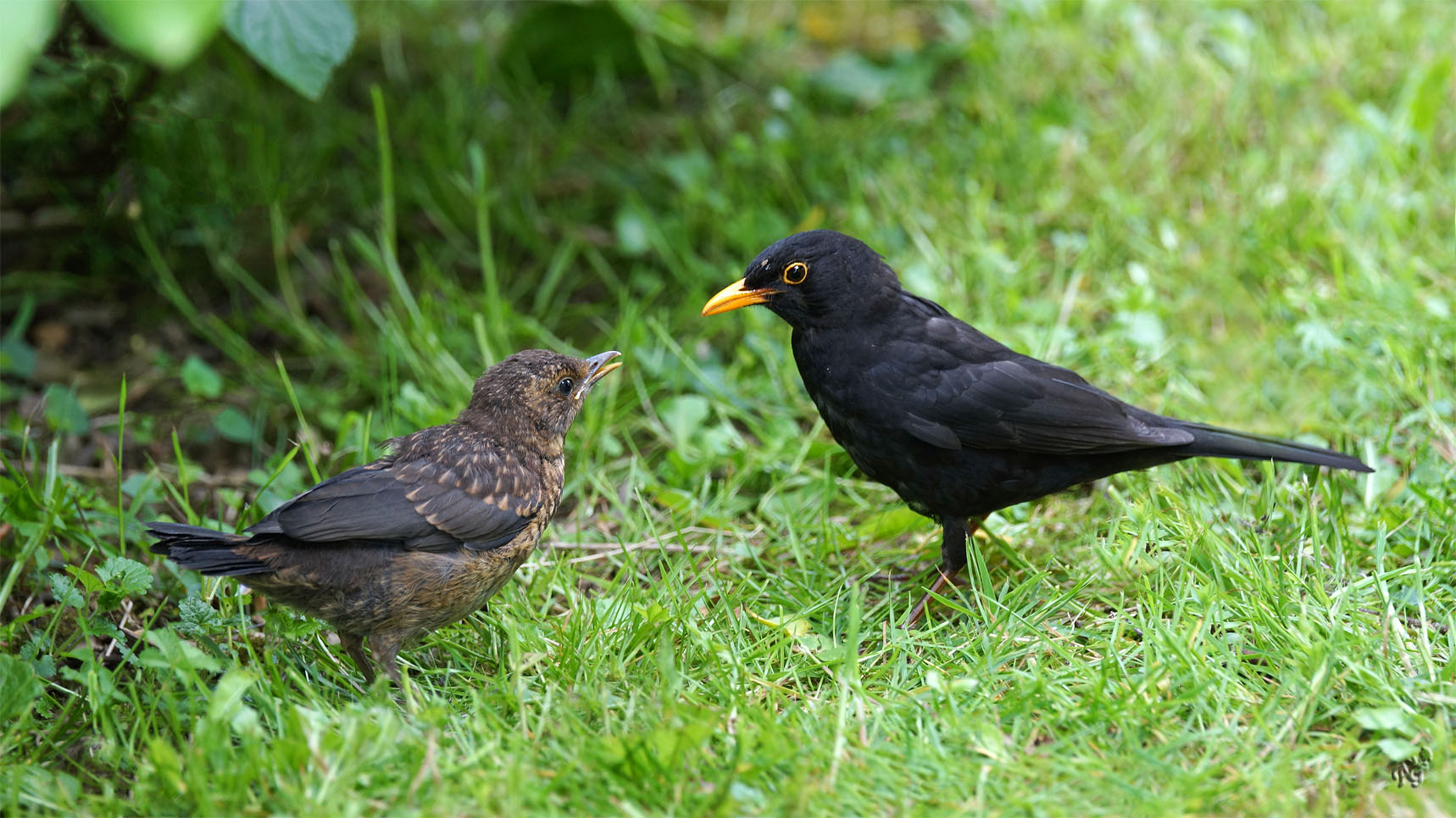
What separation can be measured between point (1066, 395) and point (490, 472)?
5.92 ft

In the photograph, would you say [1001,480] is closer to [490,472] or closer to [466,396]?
[490,472]

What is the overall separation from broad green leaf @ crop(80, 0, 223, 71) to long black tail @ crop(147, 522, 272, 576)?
67.4 inches

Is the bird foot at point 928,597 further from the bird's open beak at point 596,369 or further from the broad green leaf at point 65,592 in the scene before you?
the broad green leaf at point 65,592

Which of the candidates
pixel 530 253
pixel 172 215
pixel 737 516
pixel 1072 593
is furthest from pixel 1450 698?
pixel 172 215

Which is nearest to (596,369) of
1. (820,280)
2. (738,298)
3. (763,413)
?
(738,298)

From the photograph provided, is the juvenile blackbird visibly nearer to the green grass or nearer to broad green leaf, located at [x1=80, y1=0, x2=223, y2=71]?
the green grass

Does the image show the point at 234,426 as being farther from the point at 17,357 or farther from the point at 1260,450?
the point at 1260,450

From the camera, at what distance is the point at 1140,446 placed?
12.4 feet

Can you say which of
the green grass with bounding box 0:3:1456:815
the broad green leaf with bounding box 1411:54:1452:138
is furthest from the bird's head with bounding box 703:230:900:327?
the broad green leaf with bounding box 1411:54:1452:138

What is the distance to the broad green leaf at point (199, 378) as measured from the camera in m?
4.70

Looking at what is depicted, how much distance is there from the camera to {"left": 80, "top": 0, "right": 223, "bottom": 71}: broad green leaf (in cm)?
165

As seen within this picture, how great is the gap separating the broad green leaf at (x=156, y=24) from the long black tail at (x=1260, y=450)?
3.07 metres

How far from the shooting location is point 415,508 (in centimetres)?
337

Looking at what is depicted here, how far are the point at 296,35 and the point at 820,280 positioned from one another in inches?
68.0
